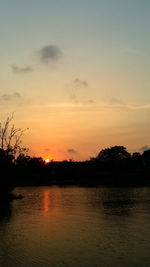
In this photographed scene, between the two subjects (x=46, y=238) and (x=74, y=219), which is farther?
(x=74, y=219)

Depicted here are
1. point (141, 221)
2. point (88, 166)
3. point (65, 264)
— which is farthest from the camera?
point (88, 166)

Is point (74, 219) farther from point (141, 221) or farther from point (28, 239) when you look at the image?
point (28, 239)

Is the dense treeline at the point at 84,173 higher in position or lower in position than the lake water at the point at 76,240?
higher

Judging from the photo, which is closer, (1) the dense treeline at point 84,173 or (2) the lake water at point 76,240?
(2) the lake water at point 76,240

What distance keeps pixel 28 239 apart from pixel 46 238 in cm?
96

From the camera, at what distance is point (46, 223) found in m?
21.7

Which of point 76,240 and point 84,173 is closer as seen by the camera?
point 76,240

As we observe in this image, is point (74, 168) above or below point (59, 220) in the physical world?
above

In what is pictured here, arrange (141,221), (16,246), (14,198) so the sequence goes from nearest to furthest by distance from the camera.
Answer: (16,246) < (141,221) < (14,198)

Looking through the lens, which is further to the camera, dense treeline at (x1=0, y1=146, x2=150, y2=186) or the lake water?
dense treeline at (x1=0, y1=146, x2=150, y2=186)

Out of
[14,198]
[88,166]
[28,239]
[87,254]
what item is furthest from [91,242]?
[88,166]

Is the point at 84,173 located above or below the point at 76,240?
above

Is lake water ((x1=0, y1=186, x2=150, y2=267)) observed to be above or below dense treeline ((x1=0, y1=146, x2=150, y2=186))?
below

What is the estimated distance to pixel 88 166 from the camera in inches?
3853
